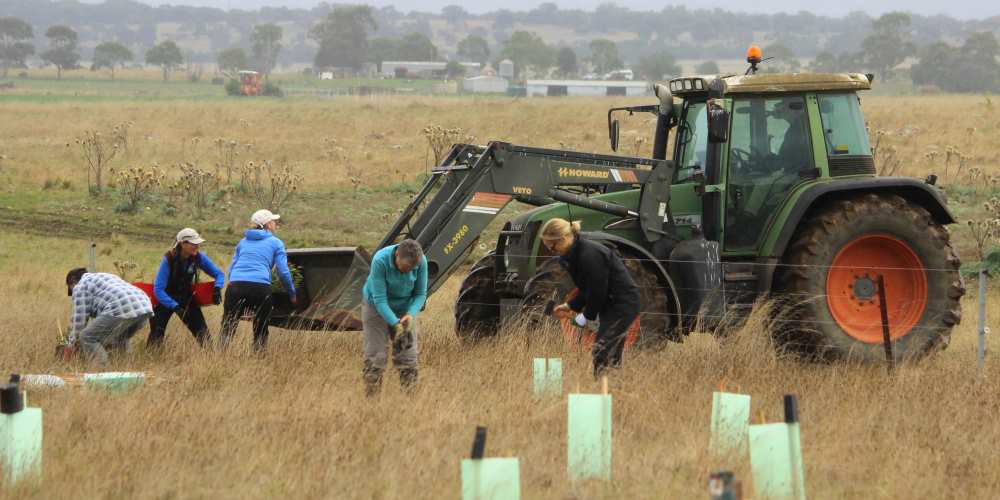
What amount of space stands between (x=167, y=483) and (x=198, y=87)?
106561mm

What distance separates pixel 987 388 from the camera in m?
10.5

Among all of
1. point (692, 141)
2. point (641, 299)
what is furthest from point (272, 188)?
point (641, 299)

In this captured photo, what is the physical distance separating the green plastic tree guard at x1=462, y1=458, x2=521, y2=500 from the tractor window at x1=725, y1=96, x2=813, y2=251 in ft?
19.7

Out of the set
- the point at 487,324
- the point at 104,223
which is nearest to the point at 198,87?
the point at 104,223

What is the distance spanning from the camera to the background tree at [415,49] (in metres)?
180

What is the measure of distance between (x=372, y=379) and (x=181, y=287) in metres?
2.89

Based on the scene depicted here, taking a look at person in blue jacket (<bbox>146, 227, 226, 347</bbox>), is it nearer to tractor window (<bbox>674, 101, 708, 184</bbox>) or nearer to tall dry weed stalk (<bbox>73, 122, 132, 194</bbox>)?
tractor window (<bbox>674, 101, 708, 184</bbox>)

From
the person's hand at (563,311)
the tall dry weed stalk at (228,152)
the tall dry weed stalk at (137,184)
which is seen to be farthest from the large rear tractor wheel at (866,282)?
the tall dry weed stalk at (228,152)

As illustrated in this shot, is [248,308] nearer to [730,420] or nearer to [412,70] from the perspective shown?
[730,420]

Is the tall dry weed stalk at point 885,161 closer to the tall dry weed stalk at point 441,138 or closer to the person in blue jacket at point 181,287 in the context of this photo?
the tall dry weed stalk at point 441,138

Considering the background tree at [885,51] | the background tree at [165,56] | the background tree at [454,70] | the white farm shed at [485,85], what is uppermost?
the background tree at [165,56]

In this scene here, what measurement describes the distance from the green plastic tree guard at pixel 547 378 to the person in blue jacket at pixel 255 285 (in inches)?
114

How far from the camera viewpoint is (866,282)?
12406 mm

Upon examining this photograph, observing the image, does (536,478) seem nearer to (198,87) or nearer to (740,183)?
(740,183)
